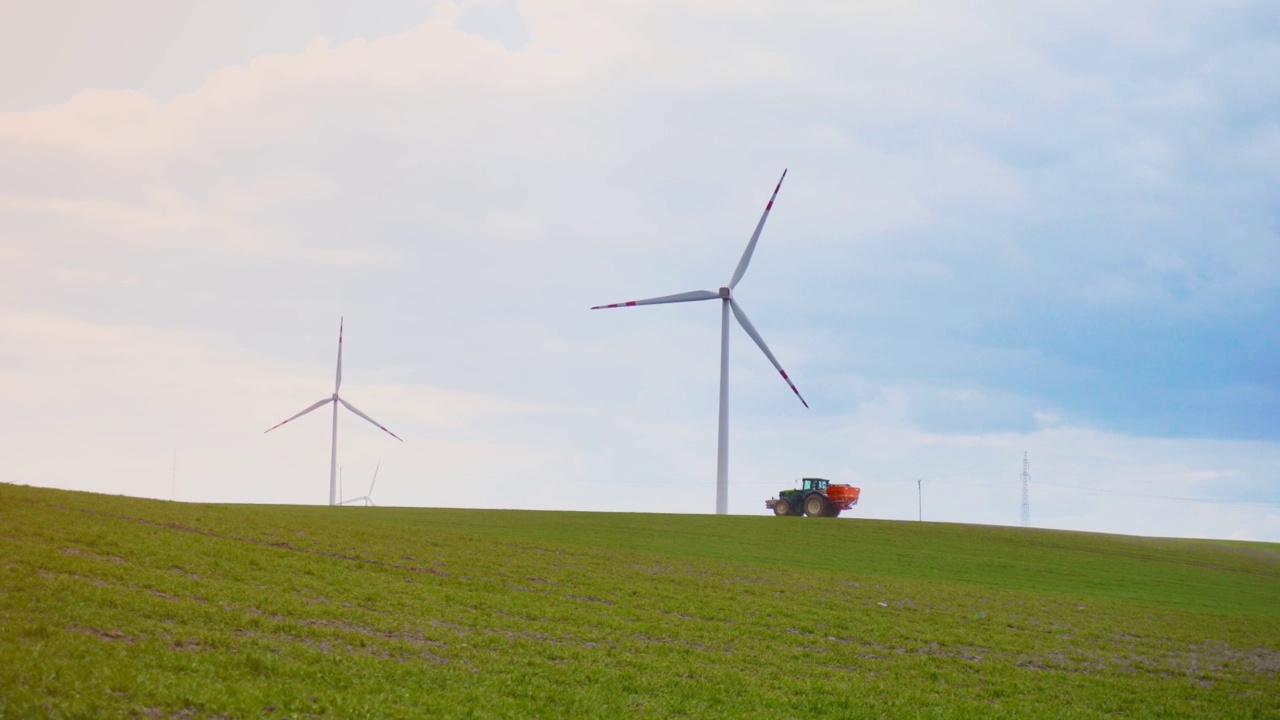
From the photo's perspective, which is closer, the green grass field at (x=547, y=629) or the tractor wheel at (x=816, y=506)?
the green grass field at (x=547, y=629)

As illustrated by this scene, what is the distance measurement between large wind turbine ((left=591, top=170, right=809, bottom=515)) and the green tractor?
4546 millimetres

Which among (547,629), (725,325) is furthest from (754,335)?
(547,629)

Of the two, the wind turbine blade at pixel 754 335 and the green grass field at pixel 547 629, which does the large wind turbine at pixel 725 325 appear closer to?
the wind turbine blade at pixel 754 335

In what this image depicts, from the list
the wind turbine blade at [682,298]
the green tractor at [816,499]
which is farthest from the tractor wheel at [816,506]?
the wind turbine blade at [682,298]

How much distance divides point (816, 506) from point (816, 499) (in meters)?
0.61

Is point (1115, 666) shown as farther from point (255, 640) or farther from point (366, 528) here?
point (366, 528)

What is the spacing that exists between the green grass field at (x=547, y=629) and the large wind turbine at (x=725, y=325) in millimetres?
25412

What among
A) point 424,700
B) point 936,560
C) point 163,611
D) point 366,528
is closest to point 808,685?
point 424,700

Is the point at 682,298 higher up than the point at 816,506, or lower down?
higher up

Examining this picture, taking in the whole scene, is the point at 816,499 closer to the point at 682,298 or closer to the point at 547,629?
the point at 682,298

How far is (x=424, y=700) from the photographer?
748 inches

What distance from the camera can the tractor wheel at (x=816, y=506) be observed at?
247ft

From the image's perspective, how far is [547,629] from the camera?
2758 cm

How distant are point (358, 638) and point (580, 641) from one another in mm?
6139
